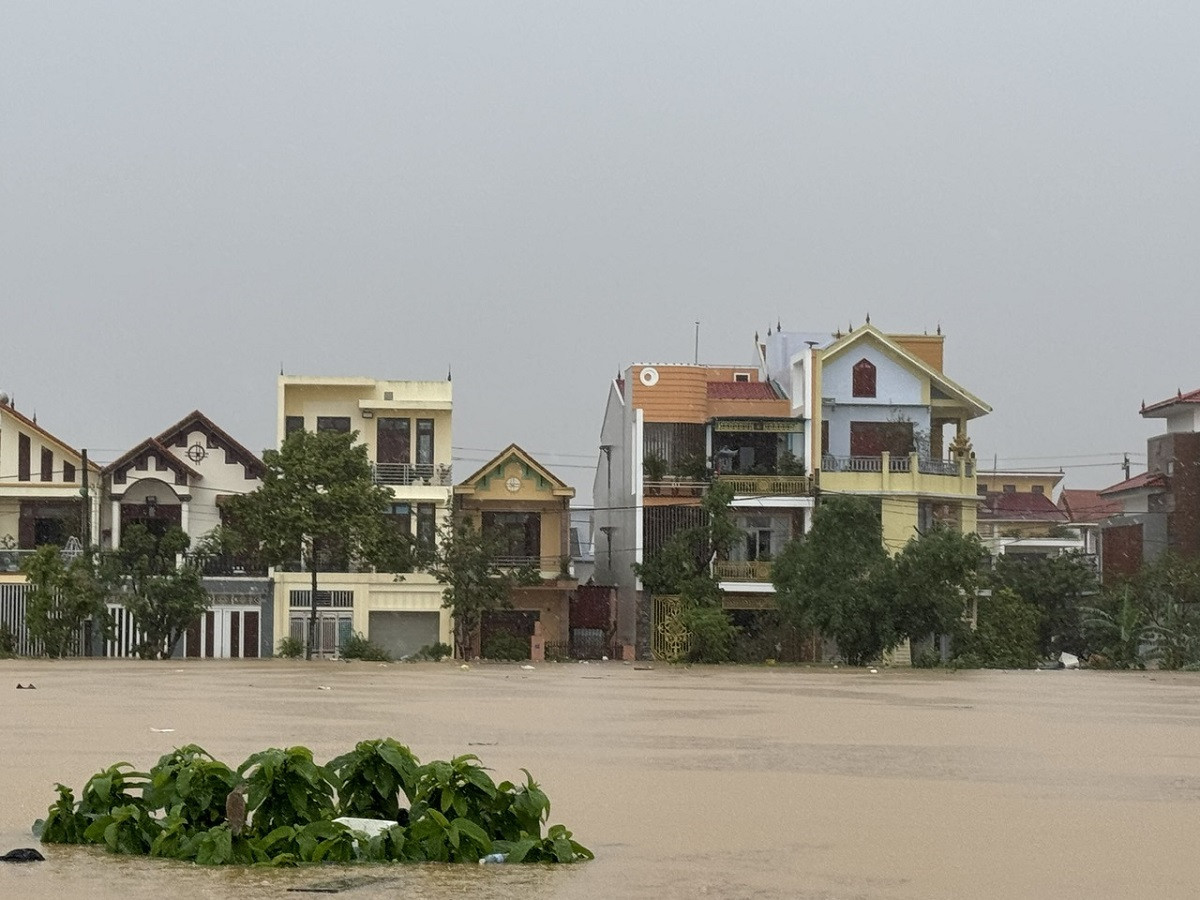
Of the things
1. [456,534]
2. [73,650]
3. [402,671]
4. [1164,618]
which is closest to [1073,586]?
[1164,618]

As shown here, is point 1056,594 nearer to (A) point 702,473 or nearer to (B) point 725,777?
(A) point 702,473

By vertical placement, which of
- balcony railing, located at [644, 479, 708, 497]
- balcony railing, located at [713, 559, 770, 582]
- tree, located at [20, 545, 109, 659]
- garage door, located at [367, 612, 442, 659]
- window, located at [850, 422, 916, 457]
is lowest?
garage door, located at [367, 612, 442, 659]

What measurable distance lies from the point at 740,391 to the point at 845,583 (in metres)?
12.5

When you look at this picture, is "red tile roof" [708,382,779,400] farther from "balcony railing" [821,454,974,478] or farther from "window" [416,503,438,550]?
"window" [416,503,438,550]

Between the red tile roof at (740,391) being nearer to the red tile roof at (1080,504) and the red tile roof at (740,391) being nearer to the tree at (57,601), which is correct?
the tree at (57,601)

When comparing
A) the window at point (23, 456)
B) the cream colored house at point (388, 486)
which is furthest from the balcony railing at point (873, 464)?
the window at point (23, 456)

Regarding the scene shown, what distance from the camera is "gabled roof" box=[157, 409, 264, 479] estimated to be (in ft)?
165

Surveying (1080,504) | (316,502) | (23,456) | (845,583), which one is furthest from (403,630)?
(1080,504)

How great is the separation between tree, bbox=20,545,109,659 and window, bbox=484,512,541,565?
12.7 m

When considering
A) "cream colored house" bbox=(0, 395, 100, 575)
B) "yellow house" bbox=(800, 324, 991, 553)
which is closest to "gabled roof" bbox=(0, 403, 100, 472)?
"cream colored house" bbox=(0, 395, 100, 575)

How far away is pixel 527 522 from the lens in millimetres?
50625

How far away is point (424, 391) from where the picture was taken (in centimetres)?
5153

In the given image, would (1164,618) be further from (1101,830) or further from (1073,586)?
(1101,830)

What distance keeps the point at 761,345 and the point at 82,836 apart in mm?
48784
